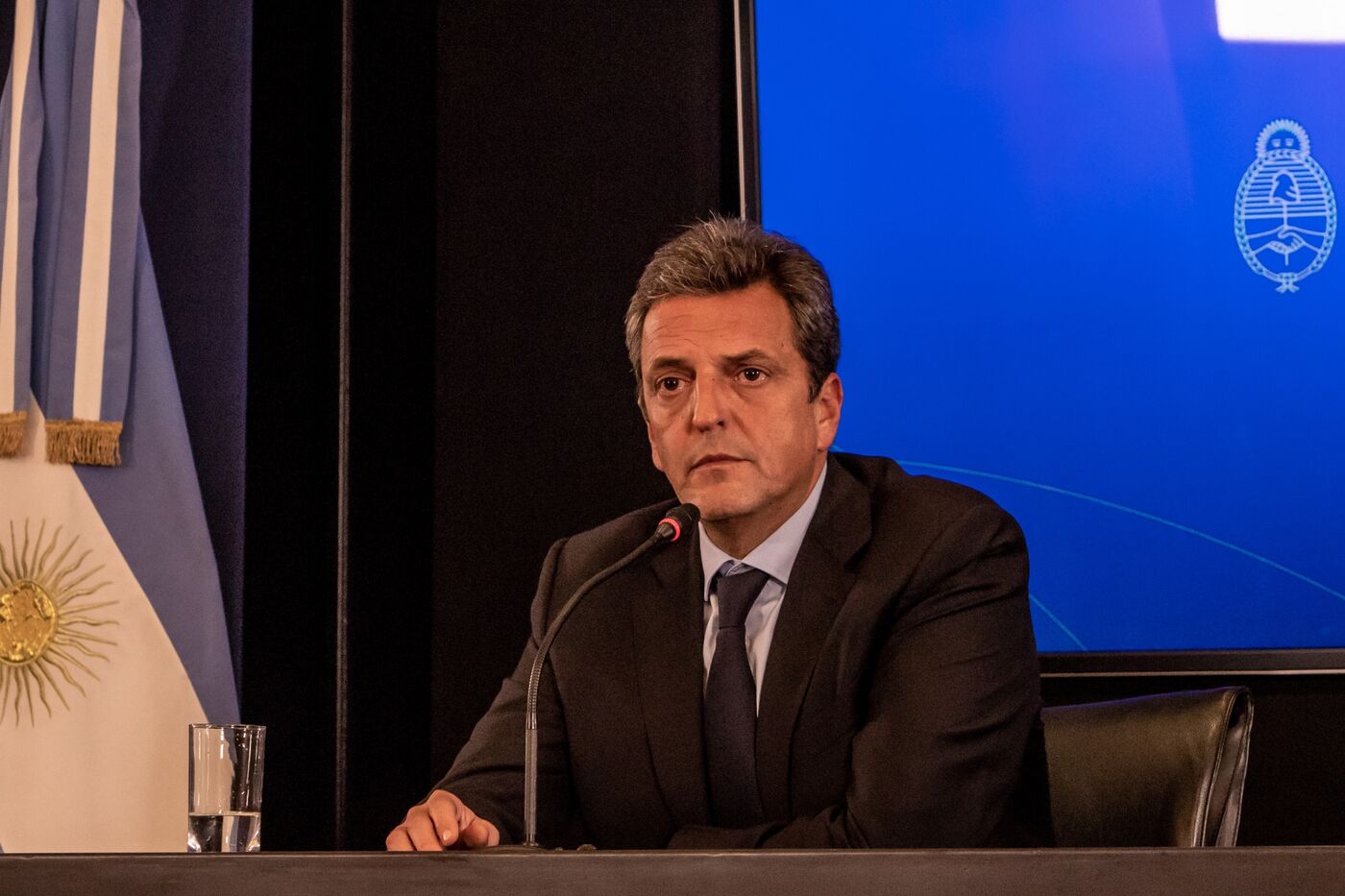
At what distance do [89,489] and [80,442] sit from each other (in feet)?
0.29

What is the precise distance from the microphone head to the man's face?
1.12ft

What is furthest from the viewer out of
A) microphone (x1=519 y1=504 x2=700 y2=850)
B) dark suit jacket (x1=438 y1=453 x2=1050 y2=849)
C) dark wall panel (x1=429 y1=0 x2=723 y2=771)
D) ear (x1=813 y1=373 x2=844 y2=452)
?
dark wall panel (x1=429 y1=0 x2=723 y2=771)

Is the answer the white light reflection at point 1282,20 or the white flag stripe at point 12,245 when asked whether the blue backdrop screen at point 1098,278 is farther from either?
the white flag stripe at point 12,245

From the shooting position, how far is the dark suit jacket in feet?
5.88

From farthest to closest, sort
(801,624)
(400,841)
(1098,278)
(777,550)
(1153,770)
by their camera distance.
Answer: (1098,278) → (777,550) → (801,624) → (1153,770) → (400,841)

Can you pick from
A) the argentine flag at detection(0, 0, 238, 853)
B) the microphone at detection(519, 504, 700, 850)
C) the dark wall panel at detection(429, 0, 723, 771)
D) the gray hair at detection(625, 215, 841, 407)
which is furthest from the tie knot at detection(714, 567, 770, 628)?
the argentine flag at detection(0, 0, 238, 853)

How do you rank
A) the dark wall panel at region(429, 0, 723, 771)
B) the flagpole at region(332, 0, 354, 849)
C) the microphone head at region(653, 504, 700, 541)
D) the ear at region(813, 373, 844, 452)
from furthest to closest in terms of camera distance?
the dark wall panel at region(429, 0, 723, 771) → the flagpole at region(332, 0, 354, 849) → the ear at region(813, 373, 844, 452) → the microphone head at region(653, 504, 700, 541)

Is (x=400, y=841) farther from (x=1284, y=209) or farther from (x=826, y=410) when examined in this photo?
(x=1284, y=209)

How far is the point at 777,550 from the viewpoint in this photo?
2.08 metres

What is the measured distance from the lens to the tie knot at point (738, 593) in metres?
2.01

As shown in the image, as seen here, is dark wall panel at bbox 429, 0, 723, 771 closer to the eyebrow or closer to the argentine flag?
the argentine flag

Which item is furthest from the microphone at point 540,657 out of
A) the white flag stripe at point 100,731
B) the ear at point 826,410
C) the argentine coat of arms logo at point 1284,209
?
the argentine coat of arms logo at point 1284,209

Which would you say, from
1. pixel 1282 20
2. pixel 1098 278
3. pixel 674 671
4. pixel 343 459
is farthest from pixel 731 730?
pixel 1282 20

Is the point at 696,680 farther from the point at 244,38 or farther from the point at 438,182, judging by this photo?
the point at 244,38
